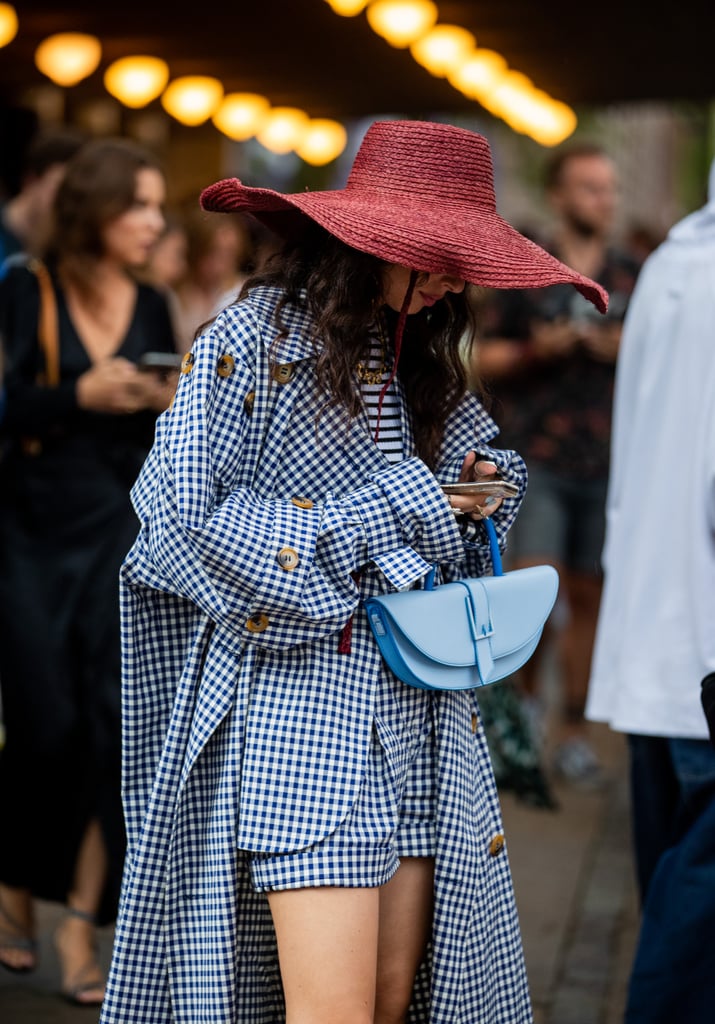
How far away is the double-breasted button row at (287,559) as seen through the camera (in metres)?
2.42

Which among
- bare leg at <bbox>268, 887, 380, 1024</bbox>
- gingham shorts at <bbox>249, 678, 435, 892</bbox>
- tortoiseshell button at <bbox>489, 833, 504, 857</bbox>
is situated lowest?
bare leg at <bbox>268, 887, 380, 1024</bbox>

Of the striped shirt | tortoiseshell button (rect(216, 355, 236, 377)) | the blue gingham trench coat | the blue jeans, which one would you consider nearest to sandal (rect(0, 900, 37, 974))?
the blue gingham trench coat

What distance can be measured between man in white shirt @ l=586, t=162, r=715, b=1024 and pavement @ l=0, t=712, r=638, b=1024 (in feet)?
1.32

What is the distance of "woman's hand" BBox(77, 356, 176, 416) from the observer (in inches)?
151

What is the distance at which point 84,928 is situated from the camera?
397 cm

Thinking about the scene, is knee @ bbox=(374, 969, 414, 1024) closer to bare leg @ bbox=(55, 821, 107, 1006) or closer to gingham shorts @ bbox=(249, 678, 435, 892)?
gingham shorts @ bbox=(249, 678, 435, 892)

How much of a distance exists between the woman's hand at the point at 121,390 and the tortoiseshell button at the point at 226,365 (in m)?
1.29

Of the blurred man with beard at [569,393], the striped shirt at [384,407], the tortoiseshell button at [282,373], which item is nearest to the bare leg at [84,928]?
the striped shirt at [384,407]

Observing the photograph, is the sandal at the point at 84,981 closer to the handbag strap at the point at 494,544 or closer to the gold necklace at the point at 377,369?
the handbag strap at the point at 494,544

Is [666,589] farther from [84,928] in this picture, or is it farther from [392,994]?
[84,928]

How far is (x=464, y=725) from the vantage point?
278 cm

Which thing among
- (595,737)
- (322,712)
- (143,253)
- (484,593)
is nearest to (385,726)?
(322,712)

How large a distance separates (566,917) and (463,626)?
8.10 feet

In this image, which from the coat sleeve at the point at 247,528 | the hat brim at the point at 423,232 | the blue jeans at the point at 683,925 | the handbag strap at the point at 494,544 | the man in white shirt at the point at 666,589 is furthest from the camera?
the man in white shirt at the point at 666,589
